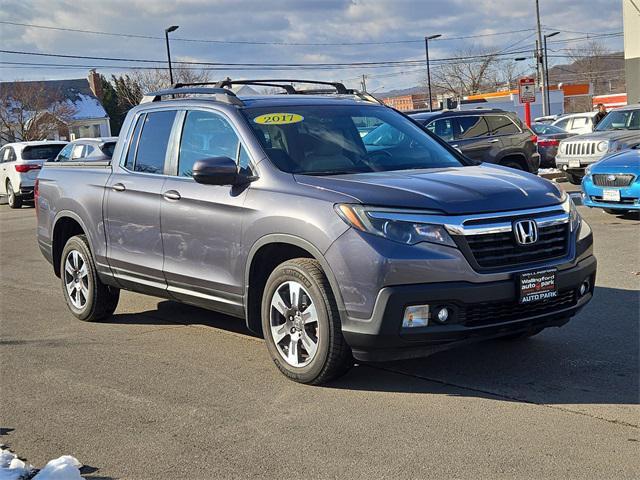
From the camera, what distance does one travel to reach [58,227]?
7.75 m

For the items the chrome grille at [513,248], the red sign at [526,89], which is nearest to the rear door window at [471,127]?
the red sign at [526,89]

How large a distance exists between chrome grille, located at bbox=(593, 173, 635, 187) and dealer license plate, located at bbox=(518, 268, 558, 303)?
295 inches

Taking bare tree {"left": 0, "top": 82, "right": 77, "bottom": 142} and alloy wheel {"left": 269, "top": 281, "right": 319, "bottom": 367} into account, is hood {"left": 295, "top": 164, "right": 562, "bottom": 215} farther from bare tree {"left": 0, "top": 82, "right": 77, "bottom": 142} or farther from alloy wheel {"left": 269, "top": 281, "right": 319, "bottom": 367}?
bare tree {"left": 0, "top": 82, "right": 77, "bottom": 142}

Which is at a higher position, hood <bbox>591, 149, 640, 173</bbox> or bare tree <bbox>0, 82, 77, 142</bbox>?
bare tree <bbox>0, 82, 77, 142</bbox>

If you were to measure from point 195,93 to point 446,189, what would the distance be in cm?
252

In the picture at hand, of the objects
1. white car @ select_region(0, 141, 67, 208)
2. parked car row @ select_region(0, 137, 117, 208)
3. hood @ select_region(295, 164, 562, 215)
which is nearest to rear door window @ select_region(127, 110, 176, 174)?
hood @ select_region(295, 164, 562, 215)

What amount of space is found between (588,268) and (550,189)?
1.84 feet

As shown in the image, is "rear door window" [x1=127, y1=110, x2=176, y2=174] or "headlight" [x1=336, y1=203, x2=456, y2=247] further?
"rear door window" [x1=127, y1=110, x2=176, y2=174]

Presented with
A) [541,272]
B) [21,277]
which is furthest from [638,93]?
[541,272]

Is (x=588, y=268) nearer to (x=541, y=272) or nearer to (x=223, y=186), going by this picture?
(x=541, y=272)

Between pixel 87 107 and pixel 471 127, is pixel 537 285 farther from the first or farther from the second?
pixel 87 107

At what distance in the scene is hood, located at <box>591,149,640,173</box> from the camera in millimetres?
11836

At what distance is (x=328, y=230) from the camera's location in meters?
4.83

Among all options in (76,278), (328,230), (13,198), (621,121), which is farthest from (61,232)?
(13,198)
